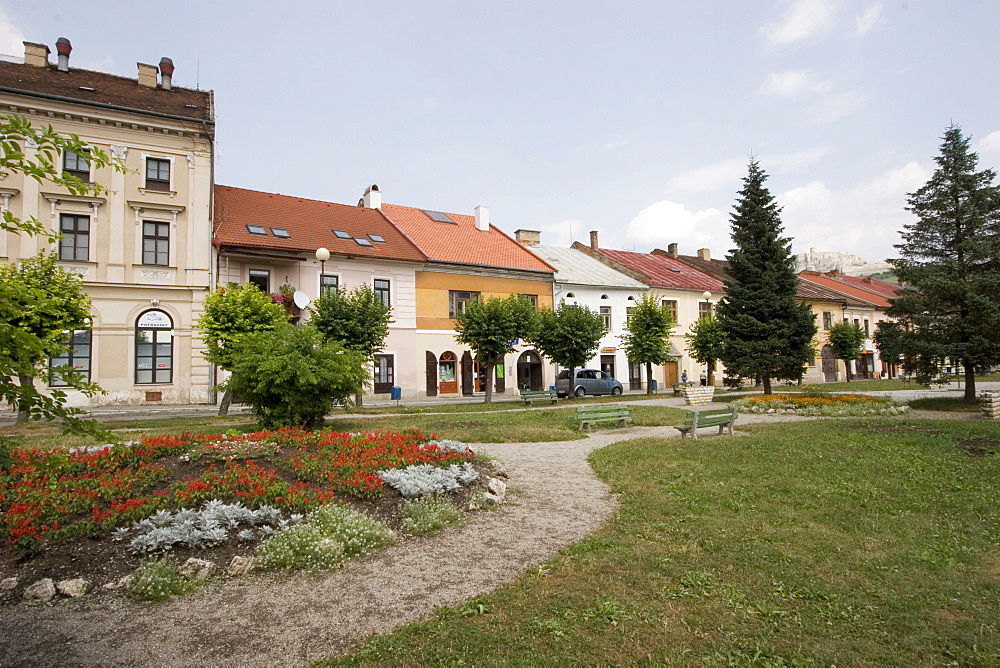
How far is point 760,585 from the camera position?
4699 mm

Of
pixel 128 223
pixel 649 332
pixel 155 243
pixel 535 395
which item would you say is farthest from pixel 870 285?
pixel 128 223

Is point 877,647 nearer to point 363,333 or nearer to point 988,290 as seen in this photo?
point 988,290

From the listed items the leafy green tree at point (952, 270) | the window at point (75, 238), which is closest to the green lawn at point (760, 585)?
the leafy green tree at point (952, 270)

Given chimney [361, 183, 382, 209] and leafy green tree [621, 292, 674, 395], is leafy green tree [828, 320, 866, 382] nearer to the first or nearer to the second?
leafy green tree [621, 292, 674, 395]

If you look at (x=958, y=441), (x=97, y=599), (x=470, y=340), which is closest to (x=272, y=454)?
(x=97, y=599)

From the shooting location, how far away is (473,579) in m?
5.05

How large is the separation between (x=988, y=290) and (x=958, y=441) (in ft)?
31.2

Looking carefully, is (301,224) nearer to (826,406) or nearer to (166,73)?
(166,73)

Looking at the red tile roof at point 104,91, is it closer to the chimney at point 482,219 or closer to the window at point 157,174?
the window at point 157,174

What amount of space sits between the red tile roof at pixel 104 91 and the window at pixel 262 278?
256 inches

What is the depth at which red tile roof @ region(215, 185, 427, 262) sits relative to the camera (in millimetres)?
27444

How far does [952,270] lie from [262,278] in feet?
87.8

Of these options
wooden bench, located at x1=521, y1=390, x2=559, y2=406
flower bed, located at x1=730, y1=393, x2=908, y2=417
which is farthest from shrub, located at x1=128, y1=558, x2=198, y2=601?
wooden bench, located at x1=521, y1=390, x2=559, y2=406

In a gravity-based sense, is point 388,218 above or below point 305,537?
above
